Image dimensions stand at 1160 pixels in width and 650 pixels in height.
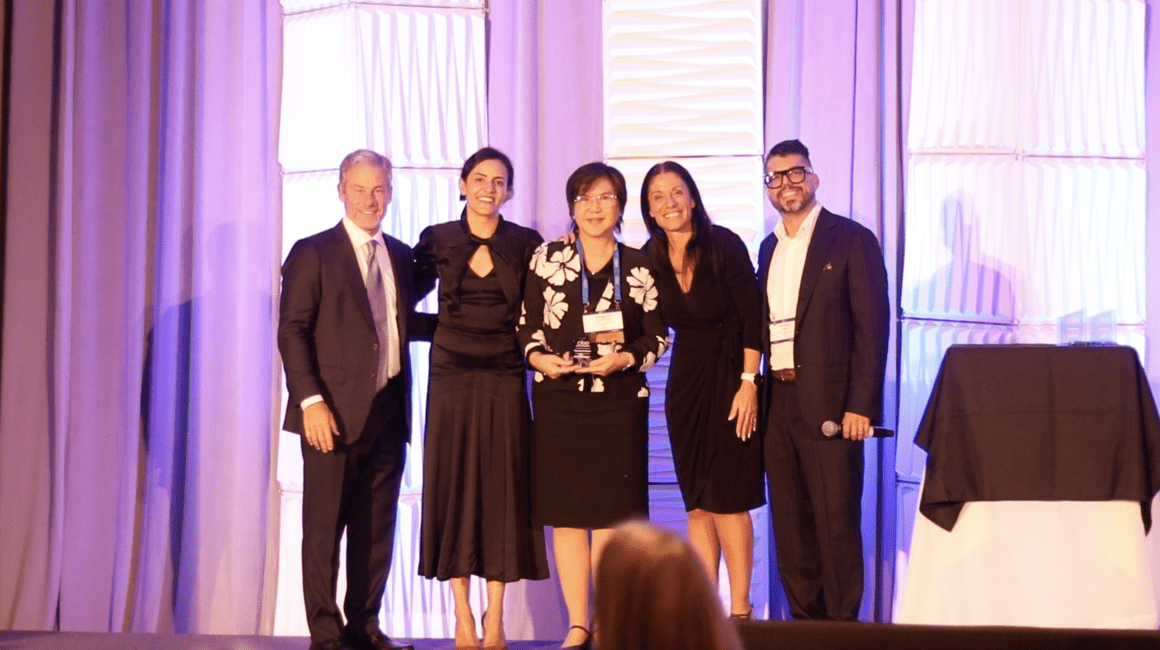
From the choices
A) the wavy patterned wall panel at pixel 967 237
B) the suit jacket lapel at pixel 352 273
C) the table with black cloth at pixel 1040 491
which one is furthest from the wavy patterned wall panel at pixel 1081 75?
the suit jacket lapel at pixel 352 273

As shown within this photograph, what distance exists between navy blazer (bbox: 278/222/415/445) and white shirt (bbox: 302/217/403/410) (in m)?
0.03

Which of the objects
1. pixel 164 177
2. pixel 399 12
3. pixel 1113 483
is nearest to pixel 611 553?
pixel 1113 483

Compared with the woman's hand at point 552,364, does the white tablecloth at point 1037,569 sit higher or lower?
lower

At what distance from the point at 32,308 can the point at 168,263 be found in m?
0.53

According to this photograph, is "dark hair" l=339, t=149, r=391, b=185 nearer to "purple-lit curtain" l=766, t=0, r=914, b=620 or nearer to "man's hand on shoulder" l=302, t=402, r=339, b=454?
"man's hand on shoulder" l=302, t=402, r=339, b=454

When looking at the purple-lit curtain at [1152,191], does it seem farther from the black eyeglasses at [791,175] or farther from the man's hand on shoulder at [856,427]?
the black eyeglasses at [791,175]

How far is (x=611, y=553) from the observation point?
1199mm

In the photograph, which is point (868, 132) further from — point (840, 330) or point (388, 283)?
point (388, 283)

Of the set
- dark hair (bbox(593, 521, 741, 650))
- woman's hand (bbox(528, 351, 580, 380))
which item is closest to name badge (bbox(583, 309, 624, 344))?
woman's hand (bbox(528, 351, 580, 380))

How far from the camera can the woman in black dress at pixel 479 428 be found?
3.52 meters

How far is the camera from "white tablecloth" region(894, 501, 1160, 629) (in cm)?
301

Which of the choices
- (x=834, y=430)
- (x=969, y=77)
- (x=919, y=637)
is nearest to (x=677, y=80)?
(x=969, y=77)

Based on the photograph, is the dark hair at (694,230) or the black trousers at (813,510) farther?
the dark hair at (694,230)

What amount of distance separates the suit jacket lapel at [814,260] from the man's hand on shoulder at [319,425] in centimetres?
150
